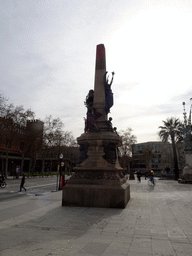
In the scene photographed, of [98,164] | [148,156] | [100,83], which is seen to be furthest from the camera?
[148,156]

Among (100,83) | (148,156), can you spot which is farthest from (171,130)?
(148,156)

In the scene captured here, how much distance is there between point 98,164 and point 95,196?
142 centimetres

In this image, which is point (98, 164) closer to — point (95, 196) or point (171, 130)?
point (95, 196)

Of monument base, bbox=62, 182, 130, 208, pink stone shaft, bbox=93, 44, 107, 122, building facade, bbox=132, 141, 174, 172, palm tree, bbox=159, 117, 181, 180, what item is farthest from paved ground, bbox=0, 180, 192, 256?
building facade, bbox=132, 141, 174, 172

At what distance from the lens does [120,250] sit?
150 inches

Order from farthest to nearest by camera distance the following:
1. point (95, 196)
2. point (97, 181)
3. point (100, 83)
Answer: point (100, 83)
point (97, 181)
point (95, 196)

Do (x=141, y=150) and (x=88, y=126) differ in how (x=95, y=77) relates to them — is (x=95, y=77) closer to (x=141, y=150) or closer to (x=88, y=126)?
(x=88, y=126)

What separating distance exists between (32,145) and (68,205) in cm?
3874

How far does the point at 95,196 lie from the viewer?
27.1 ft

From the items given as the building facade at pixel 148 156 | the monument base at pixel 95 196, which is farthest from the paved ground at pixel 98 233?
the building facade at pixel 148 156

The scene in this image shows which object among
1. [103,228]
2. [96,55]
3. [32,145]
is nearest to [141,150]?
[32,145]

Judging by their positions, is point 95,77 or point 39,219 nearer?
point 39,219

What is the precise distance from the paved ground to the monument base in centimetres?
68

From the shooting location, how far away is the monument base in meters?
8.05
